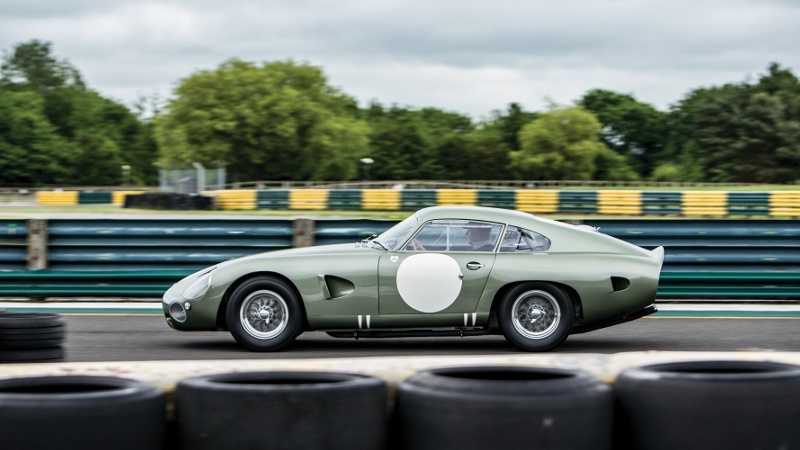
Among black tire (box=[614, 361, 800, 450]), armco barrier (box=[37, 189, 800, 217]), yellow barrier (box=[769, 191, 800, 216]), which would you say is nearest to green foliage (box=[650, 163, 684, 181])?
armco barrier (box=[37, 189, 800, 217])

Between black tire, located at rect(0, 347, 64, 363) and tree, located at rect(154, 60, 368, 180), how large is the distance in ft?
213

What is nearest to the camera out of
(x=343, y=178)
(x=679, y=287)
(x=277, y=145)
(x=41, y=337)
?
(x=41, y=337)

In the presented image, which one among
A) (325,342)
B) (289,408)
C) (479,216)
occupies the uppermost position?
(479,216)

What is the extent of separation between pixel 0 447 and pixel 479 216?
529cm

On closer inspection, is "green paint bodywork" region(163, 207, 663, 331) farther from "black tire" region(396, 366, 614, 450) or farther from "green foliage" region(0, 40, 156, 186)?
"green foliage" region(0, 40, 156, 186)

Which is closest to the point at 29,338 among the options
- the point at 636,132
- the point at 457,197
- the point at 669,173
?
the point at 457,197

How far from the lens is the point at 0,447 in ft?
10.1

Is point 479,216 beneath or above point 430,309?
above

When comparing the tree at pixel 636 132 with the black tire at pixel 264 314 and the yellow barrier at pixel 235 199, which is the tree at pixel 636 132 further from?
the black tire at pixel 264 314

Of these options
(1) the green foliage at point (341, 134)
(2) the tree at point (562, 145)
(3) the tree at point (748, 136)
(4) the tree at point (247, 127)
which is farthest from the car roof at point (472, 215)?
(2) the tree at point (562, 145)

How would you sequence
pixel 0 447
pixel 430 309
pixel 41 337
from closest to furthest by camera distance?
pixel 0 447 < pixel 41 337 < pixel 430 309

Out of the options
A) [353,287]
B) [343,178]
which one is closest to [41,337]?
[353,287]

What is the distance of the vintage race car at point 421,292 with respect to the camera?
7.62 meters

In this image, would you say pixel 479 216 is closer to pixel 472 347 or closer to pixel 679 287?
pixel 472 347
